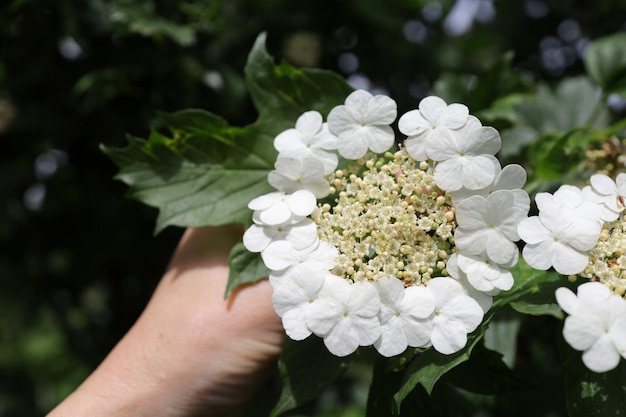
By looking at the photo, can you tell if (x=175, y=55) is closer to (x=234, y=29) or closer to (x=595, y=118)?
(x=234, y=29)

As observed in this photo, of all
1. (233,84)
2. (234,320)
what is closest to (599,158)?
(234,320)

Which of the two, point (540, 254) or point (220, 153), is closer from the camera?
point (540, 254)

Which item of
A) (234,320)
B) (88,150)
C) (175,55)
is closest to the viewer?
(234,320)

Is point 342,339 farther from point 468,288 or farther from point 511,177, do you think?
point 511,177

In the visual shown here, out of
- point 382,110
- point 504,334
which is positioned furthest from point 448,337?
point 504,334

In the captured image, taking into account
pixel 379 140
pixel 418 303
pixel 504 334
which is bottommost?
pixel 504 334

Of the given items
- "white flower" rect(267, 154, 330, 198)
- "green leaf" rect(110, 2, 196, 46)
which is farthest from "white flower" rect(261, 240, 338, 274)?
"green leaf" rect(110, 2, 196, 46)
